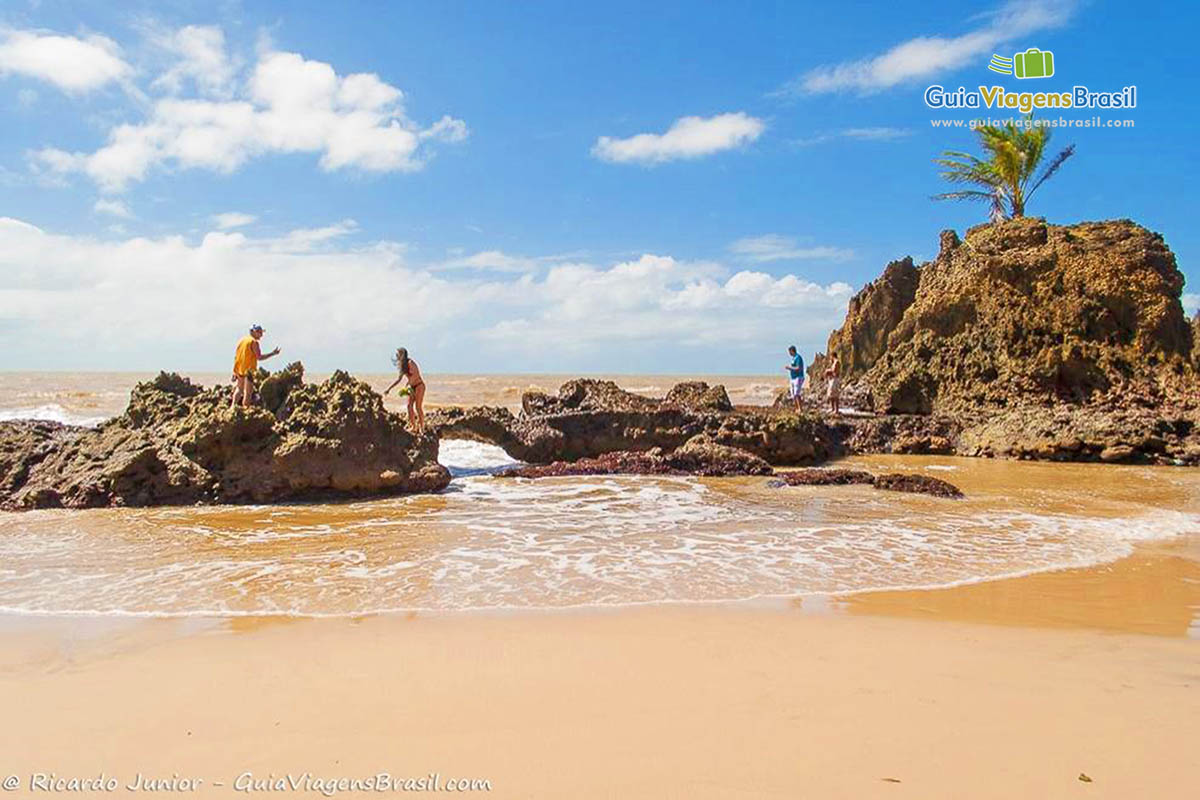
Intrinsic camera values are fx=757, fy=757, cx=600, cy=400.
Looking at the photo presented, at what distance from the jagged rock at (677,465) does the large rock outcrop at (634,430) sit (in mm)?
1066

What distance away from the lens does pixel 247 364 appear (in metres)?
10.5

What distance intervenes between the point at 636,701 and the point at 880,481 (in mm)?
7896

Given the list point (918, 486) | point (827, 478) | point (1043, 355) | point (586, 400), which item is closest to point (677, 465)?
point (827, 478)

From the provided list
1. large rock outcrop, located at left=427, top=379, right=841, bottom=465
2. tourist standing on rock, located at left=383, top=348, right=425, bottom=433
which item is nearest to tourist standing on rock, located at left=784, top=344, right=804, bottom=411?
large rock outcrop, located at left=427, top=379, right=841, bottom=465

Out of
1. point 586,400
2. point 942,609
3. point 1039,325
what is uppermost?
point 1039,325

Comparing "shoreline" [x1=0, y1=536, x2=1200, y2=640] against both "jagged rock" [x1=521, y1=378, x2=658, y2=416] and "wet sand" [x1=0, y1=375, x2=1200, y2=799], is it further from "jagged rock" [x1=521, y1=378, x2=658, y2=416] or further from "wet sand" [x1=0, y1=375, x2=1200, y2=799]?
"jagged rock" [x1=521, y1=378, x2=658, y2=416]

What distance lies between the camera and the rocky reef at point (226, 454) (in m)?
9.07

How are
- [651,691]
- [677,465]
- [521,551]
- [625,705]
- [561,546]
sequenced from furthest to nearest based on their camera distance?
1. [677,465]
2. [561,546]
3. [521,551]
4. [651,691]
5. [625,705]

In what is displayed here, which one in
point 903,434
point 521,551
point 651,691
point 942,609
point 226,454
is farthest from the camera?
point 903,434

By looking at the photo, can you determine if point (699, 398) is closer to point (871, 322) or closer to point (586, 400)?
point (586, 400)

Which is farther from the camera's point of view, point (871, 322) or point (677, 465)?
point (871, 322)

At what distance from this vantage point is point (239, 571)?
18.9 feet

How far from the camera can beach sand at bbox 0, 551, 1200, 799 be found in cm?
264

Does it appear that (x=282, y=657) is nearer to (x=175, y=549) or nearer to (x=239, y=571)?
(x=239, y=571)
